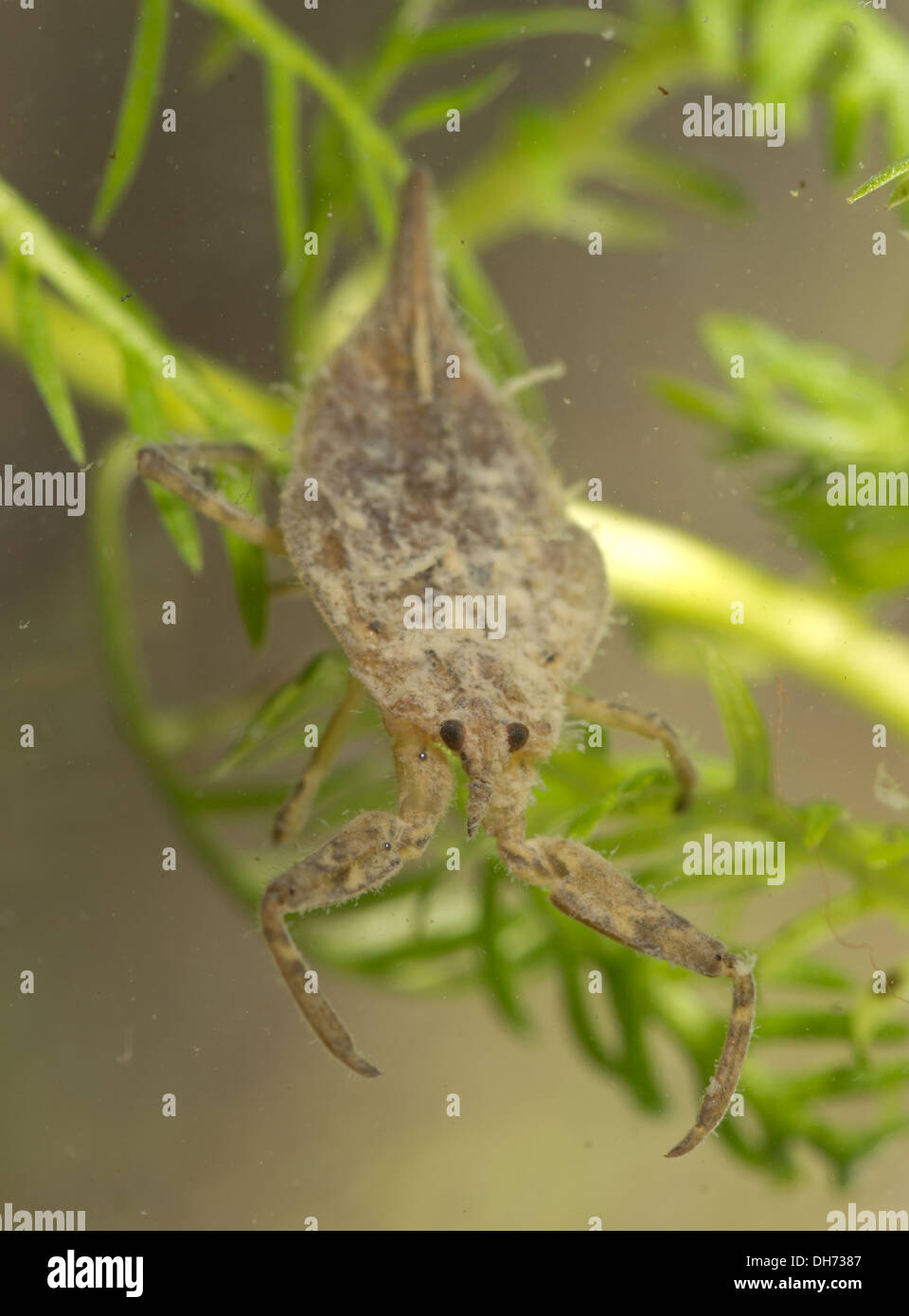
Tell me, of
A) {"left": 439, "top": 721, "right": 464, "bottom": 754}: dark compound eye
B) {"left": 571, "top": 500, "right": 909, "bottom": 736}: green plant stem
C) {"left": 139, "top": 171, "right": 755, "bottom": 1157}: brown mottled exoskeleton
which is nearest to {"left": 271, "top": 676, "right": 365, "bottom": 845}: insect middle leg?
{"left": 139, "top": 171, "right": 755, "bottom": 1157}: brown mottled exoskeleton

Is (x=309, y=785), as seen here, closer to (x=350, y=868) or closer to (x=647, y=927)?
(x=350, y=868)

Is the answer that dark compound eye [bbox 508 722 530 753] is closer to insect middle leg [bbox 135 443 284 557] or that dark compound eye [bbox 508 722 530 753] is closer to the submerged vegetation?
the submerged vegetation

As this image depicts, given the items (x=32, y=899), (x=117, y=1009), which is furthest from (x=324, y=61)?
(x=117, y=1009)

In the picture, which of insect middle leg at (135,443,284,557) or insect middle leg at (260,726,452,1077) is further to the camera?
insect middle leg at (135,443,284,557)

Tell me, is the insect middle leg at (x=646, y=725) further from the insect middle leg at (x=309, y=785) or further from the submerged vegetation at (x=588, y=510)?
the insect middle leg at (x=309, y=785)

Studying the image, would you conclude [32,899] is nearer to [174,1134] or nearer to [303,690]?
[174,1134]

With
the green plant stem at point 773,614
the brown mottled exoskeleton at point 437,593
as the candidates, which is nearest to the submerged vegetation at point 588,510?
the green plant stem at point 773,614

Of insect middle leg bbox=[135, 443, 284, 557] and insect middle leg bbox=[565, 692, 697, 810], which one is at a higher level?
insect middle leg bbox=[135, 443, 284, 557]
